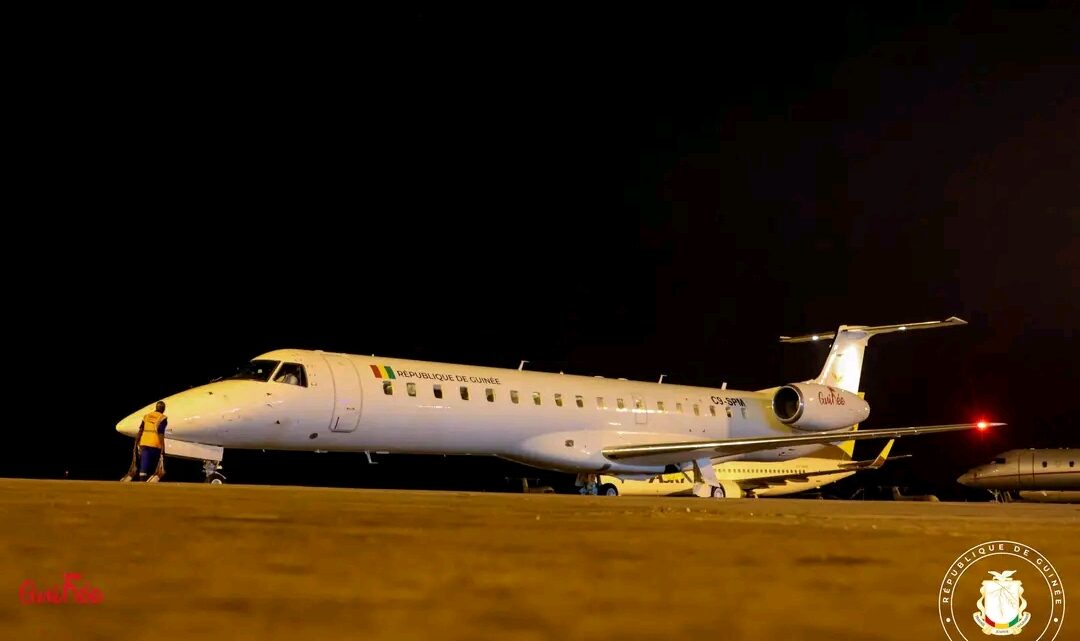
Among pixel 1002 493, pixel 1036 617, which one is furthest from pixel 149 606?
pixel 1002 493

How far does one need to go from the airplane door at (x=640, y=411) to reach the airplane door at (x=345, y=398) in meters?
8.54

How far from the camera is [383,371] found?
68.6ft

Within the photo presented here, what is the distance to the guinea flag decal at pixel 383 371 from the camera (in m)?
20.8

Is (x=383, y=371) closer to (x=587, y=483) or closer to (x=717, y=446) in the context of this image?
(x=587, y=483)

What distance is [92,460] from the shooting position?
3959cm

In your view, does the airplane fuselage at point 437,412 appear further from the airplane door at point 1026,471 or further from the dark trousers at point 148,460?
the airplane door at point 1026,471

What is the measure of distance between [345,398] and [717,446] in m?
9.91

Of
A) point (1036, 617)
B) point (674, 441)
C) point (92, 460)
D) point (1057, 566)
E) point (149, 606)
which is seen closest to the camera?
point (149, 606)

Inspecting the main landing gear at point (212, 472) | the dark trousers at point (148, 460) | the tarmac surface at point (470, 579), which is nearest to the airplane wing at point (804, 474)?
the main landing gear at point (212, 472)

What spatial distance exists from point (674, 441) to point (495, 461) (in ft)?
15.6

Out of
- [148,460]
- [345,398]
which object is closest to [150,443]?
[148,460]

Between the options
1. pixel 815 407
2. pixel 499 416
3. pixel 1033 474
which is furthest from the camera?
pixel 1033 474

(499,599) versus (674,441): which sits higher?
(674,441)

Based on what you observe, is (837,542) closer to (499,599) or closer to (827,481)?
(499,599)
